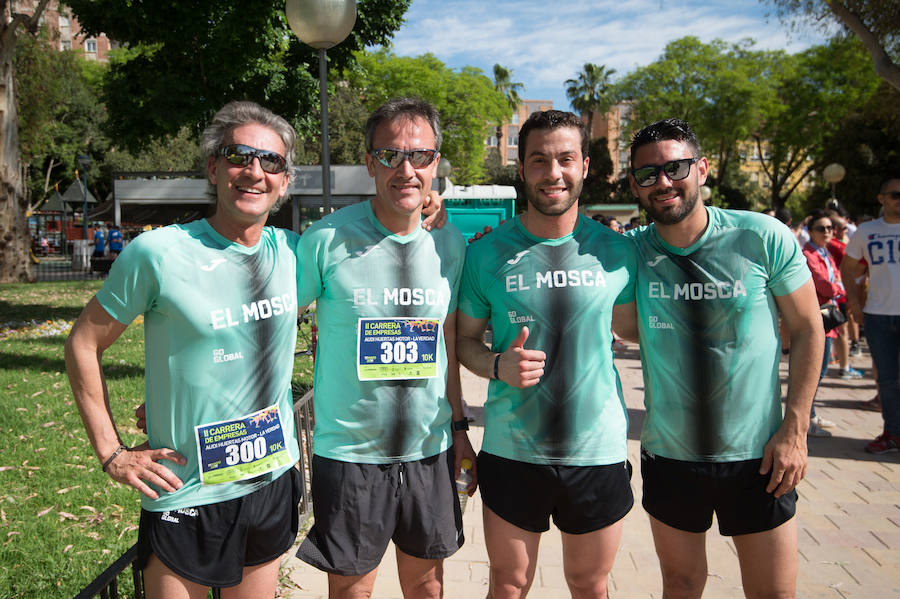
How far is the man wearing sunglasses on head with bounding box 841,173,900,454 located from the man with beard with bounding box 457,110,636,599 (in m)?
4.27

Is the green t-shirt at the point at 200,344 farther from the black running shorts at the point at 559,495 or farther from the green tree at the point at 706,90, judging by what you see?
the green tree at the point at 706,90

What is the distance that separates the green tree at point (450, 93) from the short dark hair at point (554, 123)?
117 feet

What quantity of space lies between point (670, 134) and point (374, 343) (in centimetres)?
147

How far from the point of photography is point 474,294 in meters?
2.69

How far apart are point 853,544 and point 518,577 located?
272 centimetres

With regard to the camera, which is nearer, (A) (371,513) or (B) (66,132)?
(A) (371,513)

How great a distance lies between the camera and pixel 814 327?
8.25ft

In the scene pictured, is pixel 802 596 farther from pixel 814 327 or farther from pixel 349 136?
pixel 349 136

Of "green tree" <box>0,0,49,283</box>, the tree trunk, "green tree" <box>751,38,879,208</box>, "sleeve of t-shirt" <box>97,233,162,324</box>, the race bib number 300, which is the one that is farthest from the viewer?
"green tree" <box>751,38,879,208</box>

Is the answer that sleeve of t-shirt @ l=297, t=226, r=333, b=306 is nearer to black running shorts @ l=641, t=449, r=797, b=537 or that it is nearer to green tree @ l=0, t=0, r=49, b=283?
black running shorts @ l=641, t=449, r=797, b=537

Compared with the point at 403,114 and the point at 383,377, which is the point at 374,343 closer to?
the point at 383,377

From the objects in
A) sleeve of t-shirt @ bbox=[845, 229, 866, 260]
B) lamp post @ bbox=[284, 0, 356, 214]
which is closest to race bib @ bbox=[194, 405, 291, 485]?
lamp post @ bbox=[284, 0, 356, 214]

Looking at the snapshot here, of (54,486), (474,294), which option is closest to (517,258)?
(474,294)

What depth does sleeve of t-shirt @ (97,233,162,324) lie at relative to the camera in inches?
82.1
